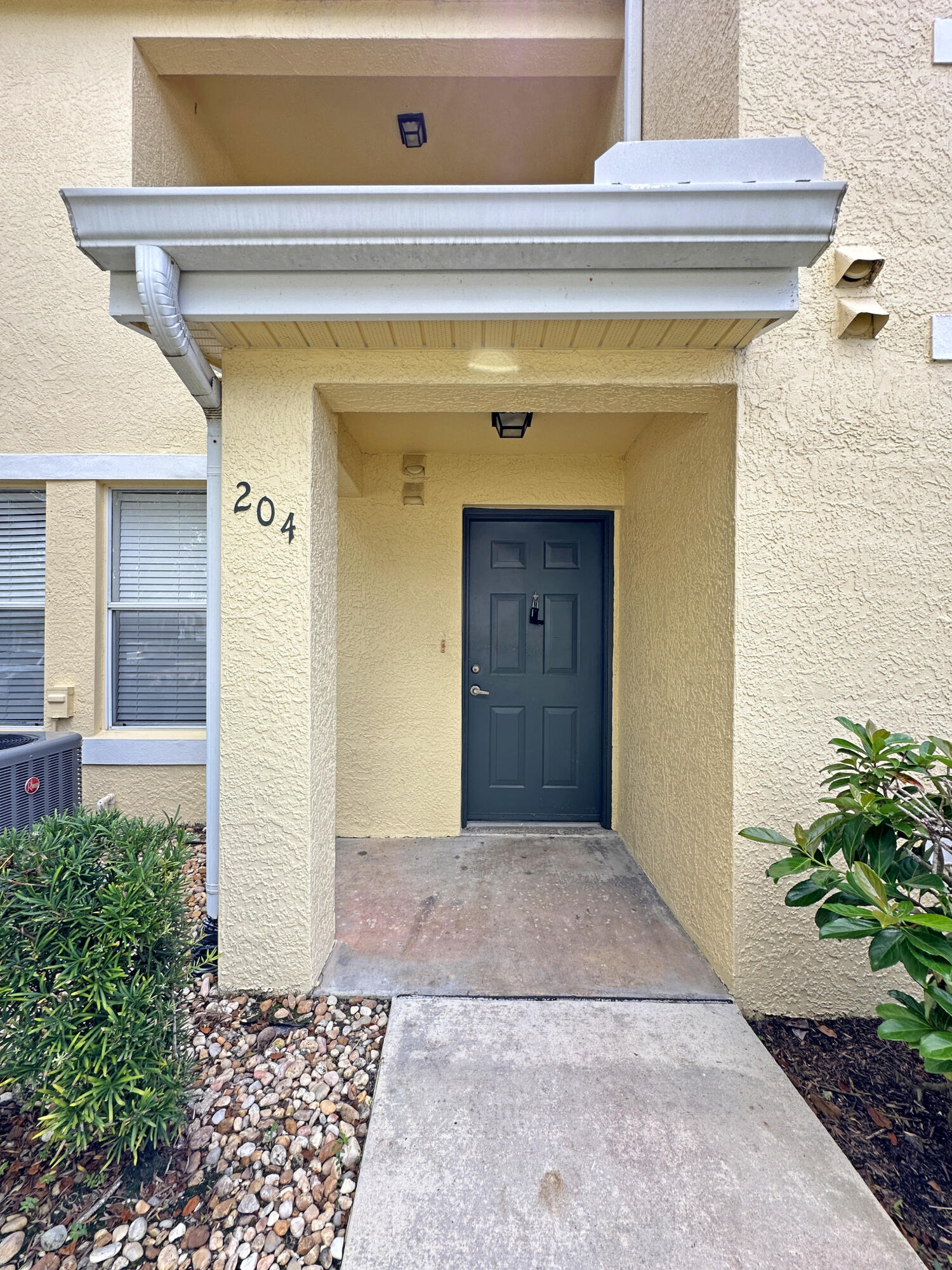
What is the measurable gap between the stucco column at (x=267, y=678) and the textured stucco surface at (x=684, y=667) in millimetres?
1911

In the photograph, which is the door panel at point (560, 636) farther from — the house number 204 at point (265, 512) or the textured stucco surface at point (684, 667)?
the house number 204 at point (265, 512)

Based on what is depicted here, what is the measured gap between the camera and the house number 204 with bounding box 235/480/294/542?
2377mm

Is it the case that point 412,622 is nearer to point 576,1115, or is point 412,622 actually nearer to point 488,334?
point 488,334

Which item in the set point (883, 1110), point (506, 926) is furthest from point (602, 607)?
point (883, 1110)

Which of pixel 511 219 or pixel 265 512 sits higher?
pixel 511 219

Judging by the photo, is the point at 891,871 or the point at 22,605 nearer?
the point at 891,871

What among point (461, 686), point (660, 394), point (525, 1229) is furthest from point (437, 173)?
point (525, 1229)

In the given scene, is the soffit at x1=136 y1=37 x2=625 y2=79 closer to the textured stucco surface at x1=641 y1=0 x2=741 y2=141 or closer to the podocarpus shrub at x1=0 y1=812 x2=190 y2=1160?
the textured stucco surface at x1=641 y1=0 x2=741 y2=141

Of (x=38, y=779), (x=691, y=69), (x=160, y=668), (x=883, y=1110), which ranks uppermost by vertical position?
(x=691, y=69)

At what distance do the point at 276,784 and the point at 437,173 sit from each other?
490 centimetres

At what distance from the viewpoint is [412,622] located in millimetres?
4004

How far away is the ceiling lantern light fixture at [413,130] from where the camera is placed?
12.8 feet

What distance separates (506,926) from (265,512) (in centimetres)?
247

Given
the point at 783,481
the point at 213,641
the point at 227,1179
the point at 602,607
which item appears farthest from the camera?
the point at 602,607
